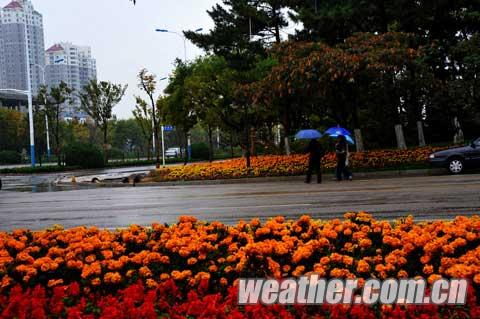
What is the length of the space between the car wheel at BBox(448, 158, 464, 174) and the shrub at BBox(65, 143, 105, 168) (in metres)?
31.2

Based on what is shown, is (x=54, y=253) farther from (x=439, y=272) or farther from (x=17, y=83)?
(x=17, y=83)

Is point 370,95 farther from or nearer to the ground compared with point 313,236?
farther from the ground

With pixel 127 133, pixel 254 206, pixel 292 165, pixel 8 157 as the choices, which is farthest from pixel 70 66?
pixel 254 206

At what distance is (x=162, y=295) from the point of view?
15.3 feet

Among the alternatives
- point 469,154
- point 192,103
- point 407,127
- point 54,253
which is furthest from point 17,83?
point 54,253

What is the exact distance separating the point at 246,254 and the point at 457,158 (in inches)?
670

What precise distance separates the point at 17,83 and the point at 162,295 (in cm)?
7416

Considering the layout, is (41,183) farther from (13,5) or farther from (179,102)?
(13,5)

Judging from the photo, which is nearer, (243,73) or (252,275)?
(252,275)

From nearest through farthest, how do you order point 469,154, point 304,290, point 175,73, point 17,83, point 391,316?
point 391,316
point 304,290
point 469,154
point 175,73
point 17,83

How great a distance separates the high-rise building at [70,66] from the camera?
85062 mm

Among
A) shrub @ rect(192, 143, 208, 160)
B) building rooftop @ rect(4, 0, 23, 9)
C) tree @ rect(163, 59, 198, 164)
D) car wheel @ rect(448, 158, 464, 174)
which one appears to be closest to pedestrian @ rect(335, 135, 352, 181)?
car wheel @ rect(448, 158, 464, 174)

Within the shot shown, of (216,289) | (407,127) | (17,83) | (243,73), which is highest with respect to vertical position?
(17,83)

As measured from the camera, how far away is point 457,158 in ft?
66.4
